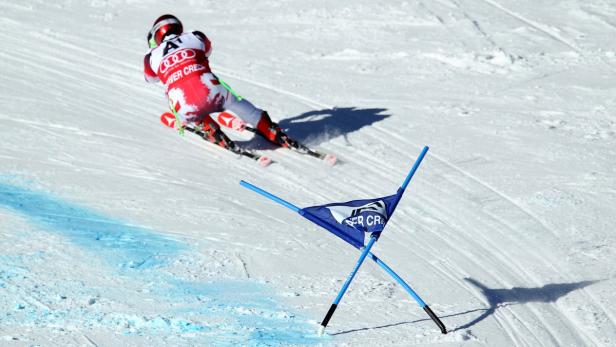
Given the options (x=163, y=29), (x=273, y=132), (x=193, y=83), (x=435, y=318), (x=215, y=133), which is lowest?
(x=435, y=318)

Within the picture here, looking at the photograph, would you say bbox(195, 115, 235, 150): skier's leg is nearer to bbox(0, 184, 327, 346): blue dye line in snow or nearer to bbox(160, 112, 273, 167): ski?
bbox(160, 112, 273, 167): ski

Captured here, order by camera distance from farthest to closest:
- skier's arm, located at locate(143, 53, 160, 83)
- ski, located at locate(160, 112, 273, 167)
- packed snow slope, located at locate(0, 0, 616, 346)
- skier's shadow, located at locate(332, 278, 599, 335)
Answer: skier's arm, located at locate(143, 53, 160, 83) → ski, located at locate(160, 112, 273, 167) → skier's shadow, located at locate(332, 278, 599, 335) → packed snow slope, located at locate(0, 0, 616, 346)

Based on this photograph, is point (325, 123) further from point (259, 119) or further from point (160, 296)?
point (160, 296)

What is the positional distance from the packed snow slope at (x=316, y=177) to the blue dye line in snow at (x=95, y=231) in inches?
0.9

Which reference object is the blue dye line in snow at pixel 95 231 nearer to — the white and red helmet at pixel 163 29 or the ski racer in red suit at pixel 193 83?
the ski racer in red suit at pixel 193 83

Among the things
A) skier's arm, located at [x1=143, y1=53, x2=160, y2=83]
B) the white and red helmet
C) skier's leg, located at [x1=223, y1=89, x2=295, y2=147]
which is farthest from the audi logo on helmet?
skier's leg, located at [x1=223, y1=89, x2=295, y2=147]

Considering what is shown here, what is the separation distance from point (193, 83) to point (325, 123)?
1714 mm

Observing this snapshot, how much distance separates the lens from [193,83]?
355 inches

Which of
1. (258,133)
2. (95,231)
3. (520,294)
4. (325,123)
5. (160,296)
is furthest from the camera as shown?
(325,123)

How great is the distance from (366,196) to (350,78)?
3180mm

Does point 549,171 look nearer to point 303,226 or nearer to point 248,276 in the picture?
point 303,226

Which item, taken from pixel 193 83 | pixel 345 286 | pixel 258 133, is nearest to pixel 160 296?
pixel 345 286

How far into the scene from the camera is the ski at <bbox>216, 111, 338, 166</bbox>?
9055 mm

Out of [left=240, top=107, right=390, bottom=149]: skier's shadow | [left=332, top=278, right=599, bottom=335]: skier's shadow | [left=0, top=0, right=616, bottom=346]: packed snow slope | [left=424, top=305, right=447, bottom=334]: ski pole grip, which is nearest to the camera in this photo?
[left=424, top=305, right=447, bottom=334]: ski pole grip
